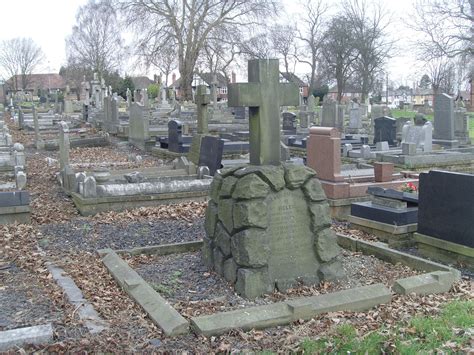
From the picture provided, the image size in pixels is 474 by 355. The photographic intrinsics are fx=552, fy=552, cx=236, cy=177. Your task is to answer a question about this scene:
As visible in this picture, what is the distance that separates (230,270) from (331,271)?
1109 millimetres

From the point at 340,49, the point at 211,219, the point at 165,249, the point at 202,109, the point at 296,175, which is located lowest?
the point at 165,249

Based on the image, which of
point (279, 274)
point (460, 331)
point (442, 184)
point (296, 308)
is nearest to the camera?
point (460, 331)

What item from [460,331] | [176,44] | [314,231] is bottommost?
[460,331]

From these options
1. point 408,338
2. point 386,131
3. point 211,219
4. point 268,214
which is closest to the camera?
point 408,338

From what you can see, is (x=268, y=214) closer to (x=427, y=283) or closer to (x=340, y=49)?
(x=427, y=283)

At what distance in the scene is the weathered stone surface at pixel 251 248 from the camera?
18.1 ft

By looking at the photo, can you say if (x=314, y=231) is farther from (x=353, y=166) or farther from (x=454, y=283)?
(x=353, y=166)

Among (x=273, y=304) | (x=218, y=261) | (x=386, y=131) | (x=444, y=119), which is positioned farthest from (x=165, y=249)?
(x=444, y=119)

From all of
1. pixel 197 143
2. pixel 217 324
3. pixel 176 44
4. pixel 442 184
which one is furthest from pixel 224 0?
pixel 217 324

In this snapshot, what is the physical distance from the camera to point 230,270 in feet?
19.0

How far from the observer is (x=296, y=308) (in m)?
4.82

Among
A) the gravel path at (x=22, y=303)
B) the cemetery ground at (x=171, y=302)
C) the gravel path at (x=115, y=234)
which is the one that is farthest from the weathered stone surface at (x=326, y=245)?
the gravel path at (x=22, y=303)

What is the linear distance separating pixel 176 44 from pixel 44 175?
3027 centimetres

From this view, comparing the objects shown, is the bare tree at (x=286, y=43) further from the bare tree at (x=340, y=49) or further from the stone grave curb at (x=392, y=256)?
the stone grave curb at (x=392, y=256)
